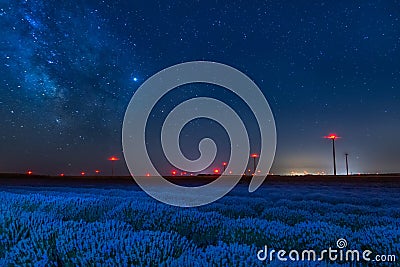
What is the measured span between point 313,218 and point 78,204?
453 cm

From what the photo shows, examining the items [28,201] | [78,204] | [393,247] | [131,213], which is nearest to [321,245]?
[393,247]

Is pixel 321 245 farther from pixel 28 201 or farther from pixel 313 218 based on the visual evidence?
pixel 28 201

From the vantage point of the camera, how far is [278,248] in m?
3.59

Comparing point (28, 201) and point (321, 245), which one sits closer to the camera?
point (321, 245)

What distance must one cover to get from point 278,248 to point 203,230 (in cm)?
126

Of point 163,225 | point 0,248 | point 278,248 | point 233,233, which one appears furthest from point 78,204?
point 278,248

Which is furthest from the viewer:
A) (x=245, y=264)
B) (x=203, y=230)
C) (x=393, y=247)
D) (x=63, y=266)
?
(x=203, y=230)

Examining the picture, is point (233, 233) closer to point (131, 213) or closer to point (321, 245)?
point (321, 245)

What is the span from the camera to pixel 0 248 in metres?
3.49

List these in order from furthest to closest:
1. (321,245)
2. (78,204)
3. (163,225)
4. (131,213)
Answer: (78,204) → (131,213) → (163,225) → (321,245)

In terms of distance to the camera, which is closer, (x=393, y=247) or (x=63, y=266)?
(x=63, y=266)

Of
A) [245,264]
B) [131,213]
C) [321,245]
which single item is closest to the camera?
[245,264]

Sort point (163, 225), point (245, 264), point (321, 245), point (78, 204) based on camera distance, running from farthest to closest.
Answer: point (78, 204)
point (163, 225)
point (321, 245)
point (245, 264)

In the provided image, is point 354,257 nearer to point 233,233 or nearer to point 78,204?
point 233,233
